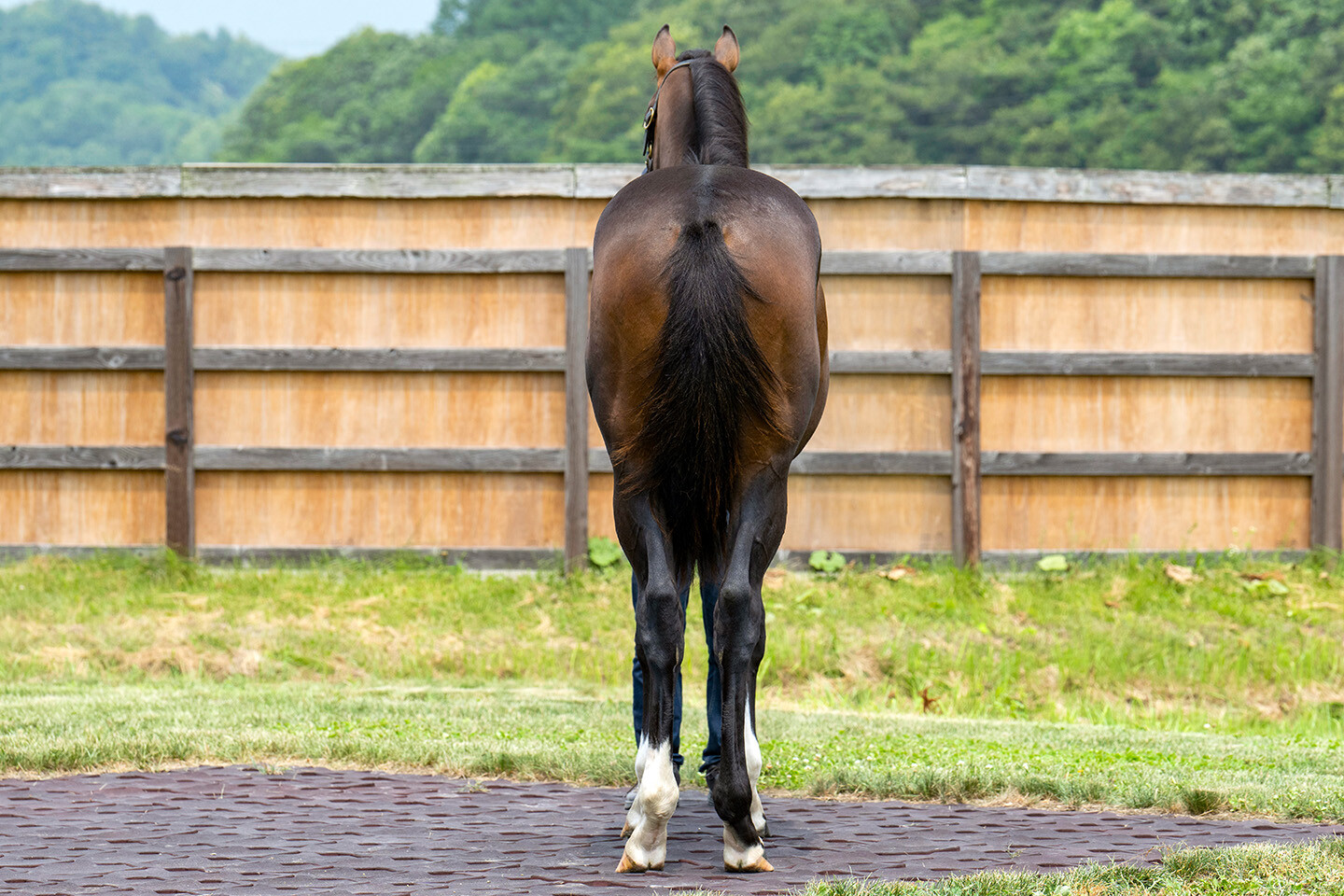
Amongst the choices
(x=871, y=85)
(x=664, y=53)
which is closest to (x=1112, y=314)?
(x=664, y=53)

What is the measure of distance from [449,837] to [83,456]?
658 cm

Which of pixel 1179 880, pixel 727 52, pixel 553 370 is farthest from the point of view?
pixel 553 370

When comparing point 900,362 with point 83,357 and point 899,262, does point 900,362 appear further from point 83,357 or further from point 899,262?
point 83,357

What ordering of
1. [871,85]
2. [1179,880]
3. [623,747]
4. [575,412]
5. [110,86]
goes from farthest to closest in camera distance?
[110,86] → [871,85] → [575,412] → [623,747] → [1179,880]

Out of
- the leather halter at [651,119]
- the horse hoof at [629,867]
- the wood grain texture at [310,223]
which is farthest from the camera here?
the wood grain texture at [310,223]

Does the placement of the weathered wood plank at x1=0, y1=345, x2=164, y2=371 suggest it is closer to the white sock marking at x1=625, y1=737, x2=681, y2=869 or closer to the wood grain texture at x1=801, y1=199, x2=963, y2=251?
the wood grain texture at x1=801, y1=199, x2=963, y2=251

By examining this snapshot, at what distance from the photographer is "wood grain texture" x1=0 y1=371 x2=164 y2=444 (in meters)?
9.50

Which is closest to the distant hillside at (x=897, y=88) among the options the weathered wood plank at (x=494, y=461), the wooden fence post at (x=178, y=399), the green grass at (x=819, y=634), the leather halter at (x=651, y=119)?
the weathered wood plank at (x=494, y=461)

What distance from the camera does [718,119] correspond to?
14.2 feet

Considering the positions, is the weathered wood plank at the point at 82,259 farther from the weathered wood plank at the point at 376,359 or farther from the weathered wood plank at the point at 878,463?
the weathered wood plank at the point at 878,463

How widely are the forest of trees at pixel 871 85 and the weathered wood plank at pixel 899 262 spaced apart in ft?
114

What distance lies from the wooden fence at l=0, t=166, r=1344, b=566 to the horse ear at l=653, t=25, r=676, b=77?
14.9ft

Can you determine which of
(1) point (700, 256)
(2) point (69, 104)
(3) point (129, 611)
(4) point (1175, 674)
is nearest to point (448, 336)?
(3) point (129, 611)

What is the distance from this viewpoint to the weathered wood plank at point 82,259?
9414 millimetres
